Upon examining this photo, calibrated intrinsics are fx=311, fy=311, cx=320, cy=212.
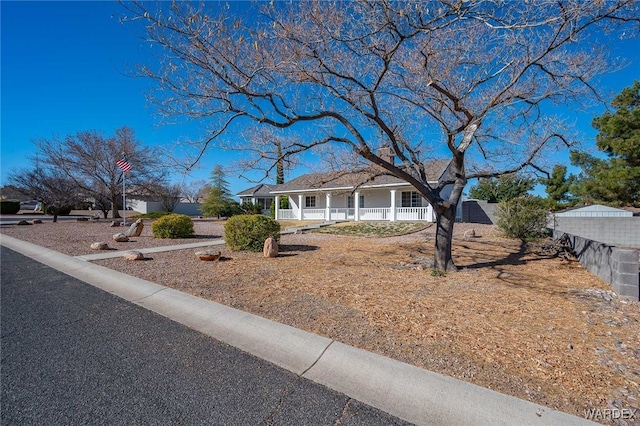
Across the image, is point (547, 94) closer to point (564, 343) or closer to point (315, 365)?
point (564, 343)

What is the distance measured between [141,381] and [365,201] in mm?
22618

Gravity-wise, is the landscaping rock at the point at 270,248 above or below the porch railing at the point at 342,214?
below

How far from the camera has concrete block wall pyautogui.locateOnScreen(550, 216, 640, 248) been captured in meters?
14.0

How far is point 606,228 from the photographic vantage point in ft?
46.8

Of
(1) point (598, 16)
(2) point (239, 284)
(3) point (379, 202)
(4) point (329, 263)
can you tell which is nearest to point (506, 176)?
(1) point (598, 16)

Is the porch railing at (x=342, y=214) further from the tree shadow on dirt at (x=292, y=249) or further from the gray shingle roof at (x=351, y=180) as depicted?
the tree shadow on dirt at (x=292, y=249)

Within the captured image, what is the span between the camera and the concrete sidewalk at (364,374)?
2.45 meters

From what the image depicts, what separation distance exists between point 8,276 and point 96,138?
25.9 metres

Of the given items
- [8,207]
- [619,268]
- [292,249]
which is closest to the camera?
[619,268]

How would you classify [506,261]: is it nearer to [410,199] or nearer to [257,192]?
[410,199]

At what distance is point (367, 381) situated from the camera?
2926mm

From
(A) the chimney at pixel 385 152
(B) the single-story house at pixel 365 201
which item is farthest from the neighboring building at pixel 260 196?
(A) the chimney at pixel 385 152

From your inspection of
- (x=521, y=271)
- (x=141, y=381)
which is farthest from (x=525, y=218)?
(x=141, y=381)

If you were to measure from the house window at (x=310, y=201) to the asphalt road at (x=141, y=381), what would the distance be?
78.6 ft
